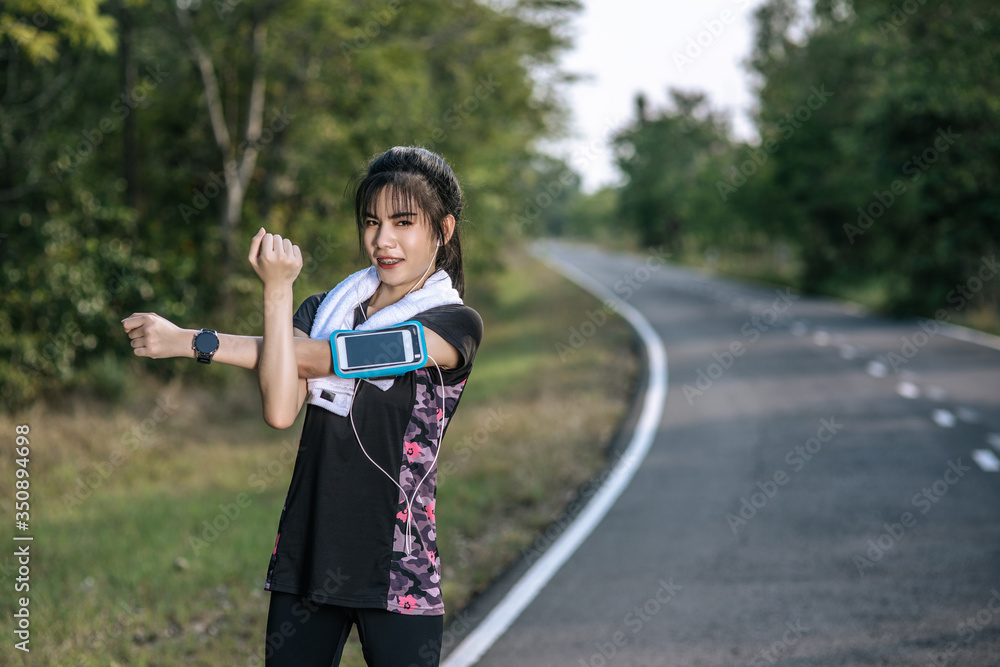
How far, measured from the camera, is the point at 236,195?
535 inches

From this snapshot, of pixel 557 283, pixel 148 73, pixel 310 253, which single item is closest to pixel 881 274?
pixel 557 283

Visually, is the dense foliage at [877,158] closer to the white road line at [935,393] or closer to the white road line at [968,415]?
the white road line at [935,393]

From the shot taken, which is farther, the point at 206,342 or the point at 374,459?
the point at 374,459

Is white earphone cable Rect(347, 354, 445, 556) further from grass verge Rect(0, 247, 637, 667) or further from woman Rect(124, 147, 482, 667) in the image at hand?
grass verge Rect(0, 247, 637, 667)

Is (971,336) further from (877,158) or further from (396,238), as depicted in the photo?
(396,238)

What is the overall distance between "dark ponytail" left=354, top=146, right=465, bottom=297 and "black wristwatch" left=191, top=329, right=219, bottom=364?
1.70 feet

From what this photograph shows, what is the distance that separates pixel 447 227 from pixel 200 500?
633 cm

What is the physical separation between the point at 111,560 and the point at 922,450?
757cm

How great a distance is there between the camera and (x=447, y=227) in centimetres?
255

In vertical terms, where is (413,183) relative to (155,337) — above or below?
above

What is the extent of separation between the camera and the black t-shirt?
234 centimetres

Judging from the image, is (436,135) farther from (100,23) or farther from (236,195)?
(100,23)

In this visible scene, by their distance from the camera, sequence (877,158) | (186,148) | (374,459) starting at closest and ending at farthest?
(374,459) < (186,148) < (877,158)

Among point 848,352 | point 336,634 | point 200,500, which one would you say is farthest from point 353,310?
point 848,352
